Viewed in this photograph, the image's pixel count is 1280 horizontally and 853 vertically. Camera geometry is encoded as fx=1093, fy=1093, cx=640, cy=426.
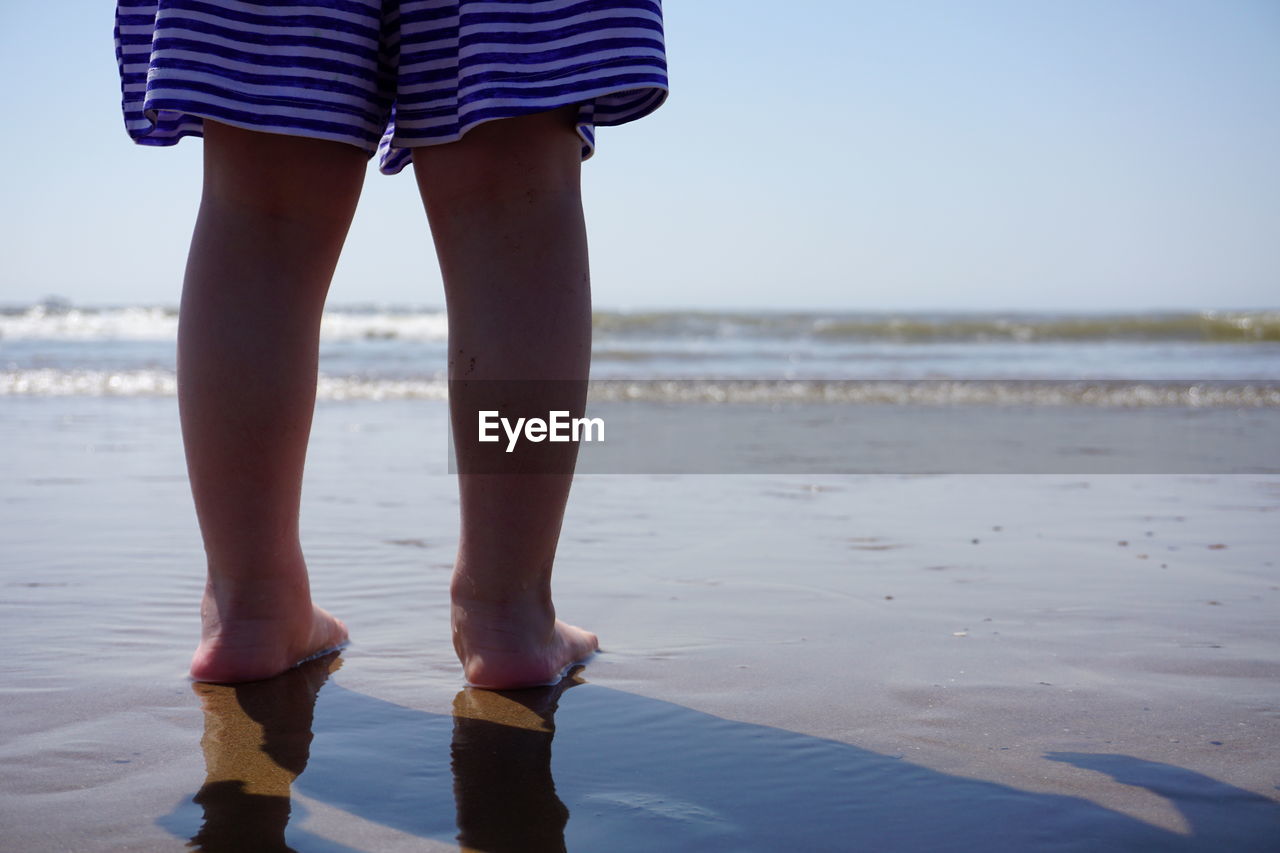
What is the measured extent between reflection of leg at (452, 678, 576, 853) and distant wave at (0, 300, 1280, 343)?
13.1m

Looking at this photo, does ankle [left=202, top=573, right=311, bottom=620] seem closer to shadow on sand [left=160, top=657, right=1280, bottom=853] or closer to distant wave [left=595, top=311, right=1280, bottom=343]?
shadow on sand [left=160, top=657, right=1280, bottom=853]

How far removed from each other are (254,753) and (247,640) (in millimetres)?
265

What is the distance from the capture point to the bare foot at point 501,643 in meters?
1.21

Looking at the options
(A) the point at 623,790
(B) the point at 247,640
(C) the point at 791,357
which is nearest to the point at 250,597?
(B) the point at 247,640

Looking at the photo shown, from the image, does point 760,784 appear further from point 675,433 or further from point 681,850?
point 675,433

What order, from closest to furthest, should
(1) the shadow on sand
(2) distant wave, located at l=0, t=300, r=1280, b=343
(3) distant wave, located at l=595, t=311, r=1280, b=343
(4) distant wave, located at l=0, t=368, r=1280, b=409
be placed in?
(1) the shadow on sand, (4) distant wave, located at l=0, t=368, r=1280, b=409, (3) distant wave, located at l=595, t=311, r=1280, b=343, (2) distant wave, located at l=0, t=300, r=1280, b=343

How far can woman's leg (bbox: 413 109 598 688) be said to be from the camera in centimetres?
116

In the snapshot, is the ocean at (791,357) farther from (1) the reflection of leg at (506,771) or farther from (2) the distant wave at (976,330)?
(1) the reflection of leg at (506,771)

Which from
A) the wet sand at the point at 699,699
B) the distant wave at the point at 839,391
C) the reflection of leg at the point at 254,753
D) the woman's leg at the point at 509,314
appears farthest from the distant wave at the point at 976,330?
the reflection of leg at the point at 254,753

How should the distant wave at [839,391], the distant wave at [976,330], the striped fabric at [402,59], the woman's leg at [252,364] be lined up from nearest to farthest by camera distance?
the striped fabric at [402,59] → the woman's leg at [252,364] → the distant wave at [839,391] → the distant wave at [976,330]

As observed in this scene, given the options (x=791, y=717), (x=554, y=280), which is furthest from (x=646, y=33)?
(x=791, y=717)

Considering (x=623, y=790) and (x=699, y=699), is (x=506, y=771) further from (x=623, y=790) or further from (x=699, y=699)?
(x=699, y=699)

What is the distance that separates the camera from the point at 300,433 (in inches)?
48.6

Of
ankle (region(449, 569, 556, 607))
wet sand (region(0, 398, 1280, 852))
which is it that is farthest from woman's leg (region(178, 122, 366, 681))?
ankle (region(449, 569, 556, 607))
